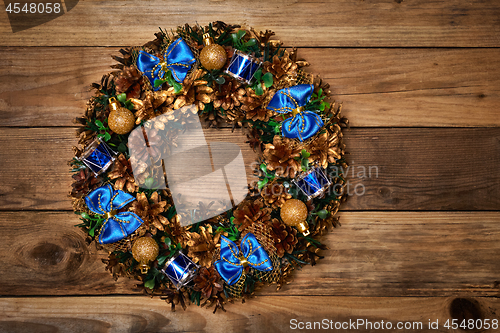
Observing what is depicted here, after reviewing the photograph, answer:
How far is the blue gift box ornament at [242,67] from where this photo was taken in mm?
802

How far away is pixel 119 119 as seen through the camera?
79cm

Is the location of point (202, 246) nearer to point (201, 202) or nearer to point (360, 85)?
point (201, 202)

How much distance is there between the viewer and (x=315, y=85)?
87 centimetres

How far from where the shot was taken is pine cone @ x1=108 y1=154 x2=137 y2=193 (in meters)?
0.81

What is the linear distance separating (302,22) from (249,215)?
681 millimetres

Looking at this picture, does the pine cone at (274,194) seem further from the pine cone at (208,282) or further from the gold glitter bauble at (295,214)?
the pine cone at (208,282)

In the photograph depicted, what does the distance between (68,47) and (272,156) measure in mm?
810

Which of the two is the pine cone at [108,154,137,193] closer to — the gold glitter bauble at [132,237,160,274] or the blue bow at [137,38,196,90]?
the gold glitter bauble at [132,237,160,274]

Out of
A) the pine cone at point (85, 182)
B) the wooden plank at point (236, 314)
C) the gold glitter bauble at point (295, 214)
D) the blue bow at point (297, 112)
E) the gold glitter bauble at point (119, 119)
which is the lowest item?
the wooden plank at point (236, 314)

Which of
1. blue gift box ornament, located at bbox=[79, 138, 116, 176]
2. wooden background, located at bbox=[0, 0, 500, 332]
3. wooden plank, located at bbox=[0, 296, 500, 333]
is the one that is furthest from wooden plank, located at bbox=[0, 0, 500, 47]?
wooden plank, located at bbox=[0, 296, 500, 333]

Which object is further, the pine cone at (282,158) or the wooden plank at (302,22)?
the wooden plank at (302,22)

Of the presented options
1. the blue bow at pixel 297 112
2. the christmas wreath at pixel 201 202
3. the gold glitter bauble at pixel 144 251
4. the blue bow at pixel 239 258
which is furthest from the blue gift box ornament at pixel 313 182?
the gold glitter bauble at pixel 144 251

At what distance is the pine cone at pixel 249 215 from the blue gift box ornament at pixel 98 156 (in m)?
0.40

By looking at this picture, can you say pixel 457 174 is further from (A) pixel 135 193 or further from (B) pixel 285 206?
(A) pixel 135 193
